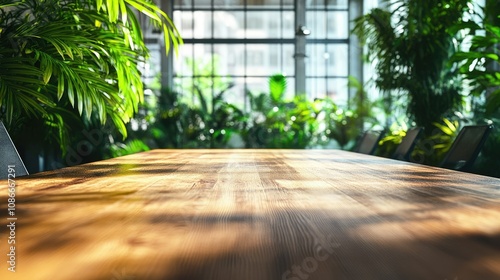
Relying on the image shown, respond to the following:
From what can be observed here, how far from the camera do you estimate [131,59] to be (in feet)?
11.8

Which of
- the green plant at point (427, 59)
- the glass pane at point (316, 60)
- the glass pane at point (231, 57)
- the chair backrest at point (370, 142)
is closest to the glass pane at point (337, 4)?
the glass pane at point (316, 60)

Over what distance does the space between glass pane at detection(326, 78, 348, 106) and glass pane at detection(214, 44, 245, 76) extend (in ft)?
5.95

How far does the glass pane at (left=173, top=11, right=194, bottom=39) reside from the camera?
12680 mm

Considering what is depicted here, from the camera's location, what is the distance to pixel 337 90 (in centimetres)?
1268

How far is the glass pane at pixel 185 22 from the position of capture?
41.6 feet

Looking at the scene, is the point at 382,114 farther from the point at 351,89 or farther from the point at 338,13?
the point at 338,13

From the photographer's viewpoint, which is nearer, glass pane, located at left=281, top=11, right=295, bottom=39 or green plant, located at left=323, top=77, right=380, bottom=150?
green plant, located at left=323, top=77, right=380, bottom=150

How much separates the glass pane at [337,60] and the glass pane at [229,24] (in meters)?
1.83

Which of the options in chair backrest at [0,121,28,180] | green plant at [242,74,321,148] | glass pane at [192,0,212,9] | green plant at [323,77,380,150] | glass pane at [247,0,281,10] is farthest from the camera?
glass pane at [247,0,281,10]

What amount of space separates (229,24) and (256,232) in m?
12.3

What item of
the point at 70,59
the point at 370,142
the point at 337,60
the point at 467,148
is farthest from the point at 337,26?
the point at 467,148

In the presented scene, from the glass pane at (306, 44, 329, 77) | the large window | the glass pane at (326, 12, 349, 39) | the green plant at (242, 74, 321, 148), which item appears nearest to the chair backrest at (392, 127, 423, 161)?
the green plant at (242, 74, 321, 148)

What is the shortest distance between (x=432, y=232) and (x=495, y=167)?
4251 mm

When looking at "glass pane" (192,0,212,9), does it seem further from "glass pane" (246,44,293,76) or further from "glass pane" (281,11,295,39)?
"glass pane" (281,11,295,39)
